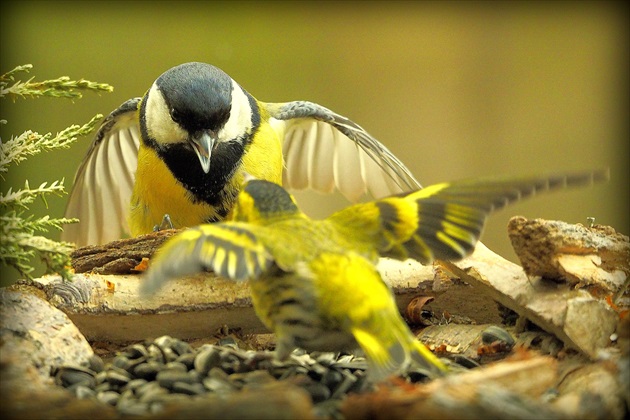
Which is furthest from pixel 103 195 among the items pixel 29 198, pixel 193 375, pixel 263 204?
pixel 193 375

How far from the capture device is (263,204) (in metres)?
1.95

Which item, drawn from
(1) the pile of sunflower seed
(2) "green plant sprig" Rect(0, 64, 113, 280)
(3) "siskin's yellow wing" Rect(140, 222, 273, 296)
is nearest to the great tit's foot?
(2) "green plant sprig" Rect(0, 64, 113, 280)

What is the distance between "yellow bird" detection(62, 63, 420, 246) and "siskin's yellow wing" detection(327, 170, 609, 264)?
894 millimetres

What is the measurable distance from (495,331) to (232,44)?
3452 millimetres

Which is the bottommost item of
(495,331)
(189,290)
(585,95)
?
(495,331)

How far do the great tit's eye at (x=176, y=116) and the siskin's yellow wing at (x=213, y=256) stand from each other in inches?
45.0

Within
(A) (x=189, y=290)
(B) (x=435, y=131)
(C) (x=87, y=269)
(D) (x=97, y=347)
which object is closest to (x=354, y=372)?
(A) (x=189, y=290)

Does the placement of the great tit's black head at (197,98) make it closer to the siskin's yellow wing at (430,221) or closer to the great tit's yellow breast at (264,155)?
the great tit's yellow breast at (264,155)

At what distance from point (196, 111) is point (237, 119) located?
0.87 ft

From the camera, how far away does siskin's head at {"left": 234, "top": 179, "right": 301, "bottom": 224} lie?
195cm

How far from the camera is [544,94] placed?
547 centimetres

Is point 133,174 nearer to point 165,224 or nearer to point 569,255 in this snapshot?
point 165,224

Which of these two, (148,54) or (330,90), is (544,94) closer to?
(330,90)

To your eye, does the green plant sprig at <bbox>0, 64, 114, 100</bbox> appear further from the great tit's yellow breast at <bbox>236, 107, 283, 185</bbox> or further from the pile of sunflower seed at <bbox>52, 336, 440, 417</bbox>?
the great tit's yellow breast at <bbox>236, 107, 283, 185</bbox>
